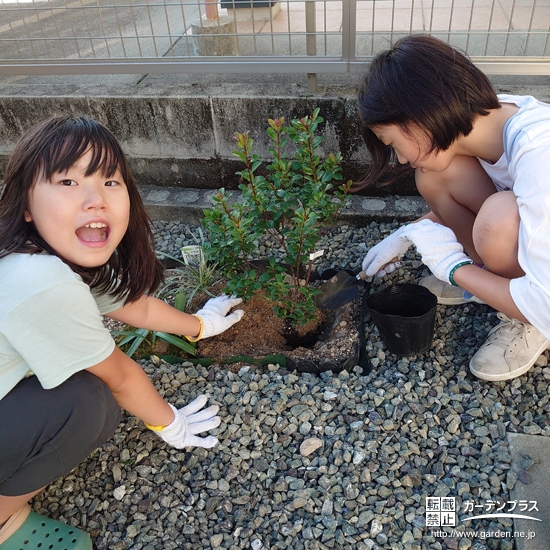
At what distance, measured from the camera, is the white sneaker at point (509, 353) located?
180cm

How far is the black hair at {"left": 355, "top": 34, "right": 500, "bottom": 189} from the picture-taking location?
5.11 feet

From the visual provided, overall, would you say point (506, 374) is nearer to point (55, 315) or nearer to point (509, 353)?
point (509, 353)

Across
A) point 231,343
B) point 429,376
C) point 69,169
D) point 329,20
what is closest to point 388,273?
point 429,376

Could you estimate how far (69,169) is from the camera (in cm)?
133

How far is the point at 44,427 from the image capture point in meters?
1.35

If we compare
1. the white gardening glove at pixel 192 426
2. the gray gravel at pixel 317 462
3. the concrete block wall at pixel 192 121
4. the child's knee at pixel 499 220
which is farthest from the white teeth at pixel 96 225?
the concrete block wall at pixel 192 121

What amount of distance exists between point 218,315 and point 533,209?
1151 millimetres

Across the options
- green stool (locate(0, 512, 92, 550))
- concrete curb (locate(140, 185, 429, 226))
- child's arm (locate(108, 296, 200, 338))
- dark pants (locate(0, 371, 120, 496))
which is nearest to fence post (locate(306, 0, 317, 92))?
concrete curb (locate(140, 185, 429, 226))

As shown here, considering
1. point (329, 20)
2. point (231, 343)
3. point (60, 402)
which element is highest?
point (329, 20)

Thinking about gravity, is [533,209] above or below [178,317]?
above

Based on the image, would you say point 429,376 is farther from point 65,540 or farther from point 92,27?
point 92,27

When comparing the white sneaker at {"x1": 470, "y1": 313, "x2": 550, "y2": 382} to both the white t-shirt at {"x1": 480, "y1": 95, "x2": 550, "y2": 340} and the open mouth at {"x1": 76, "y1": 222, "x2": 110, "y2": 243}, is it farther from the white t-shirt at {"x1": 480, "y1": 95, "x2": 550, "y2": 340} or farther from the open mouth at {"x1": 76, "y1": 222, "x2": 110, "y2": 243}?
the open mouth at {"x1": 76, "y1": 222, "x2": 110, "y2": 243}

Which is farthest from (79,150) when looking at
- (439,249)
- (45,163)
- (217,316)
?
(439,249)

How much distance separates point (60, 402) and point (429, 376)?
1.19 m
